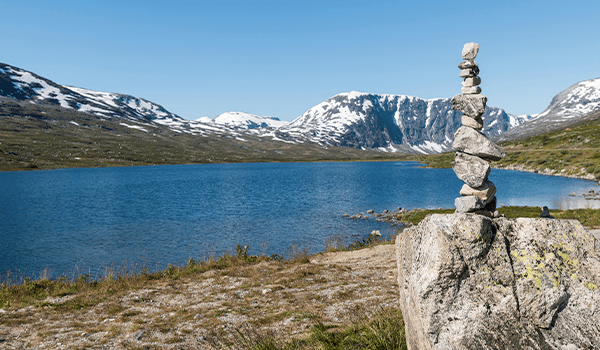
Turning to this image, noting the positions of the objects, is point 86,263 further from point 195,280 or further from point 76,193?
point 76,193

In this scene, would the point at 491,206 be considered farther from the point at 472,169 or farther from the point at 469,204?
the point at 472,169

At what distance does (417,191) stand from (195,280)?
78179 millimetres

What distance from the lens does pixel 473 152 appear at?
12664mm

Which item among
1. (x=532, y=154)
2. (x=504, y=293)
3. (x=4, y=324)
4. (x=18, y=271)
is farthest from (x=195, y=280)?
(x=532, y=154)

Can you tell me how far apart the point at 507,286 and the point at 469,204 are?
791 cm

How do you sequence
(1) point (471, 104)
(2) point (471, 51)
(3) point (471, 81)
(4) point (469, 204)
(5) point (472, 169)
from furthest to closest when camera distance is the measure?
(2) point (471, 51) < (3) point (471, 81) < (1) point (471, 104) < (5) point (472, 169) < (4) point (469, 204)

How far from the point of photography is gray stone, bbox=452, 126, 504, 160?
12383 mm

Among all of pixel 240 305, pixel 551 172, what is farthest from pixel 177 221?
pixel 551 172

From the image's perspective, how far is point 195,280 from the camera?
20.0 metres

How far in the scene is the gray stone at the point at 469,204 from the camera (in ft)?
41.7

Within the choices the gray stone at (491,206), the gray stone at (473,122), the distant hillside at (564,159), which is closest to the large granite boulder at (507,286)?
the gray stone at (491,206)

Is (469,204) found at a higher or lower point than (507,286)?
higher

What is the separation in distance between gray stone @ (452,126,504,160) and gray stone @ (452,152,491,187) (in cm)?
23

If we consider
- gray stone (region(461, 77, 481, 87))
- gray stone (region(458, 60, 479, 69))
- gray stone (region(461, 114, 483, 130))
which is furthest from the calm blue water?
gray stone (region(458, 60, 479, 69))
